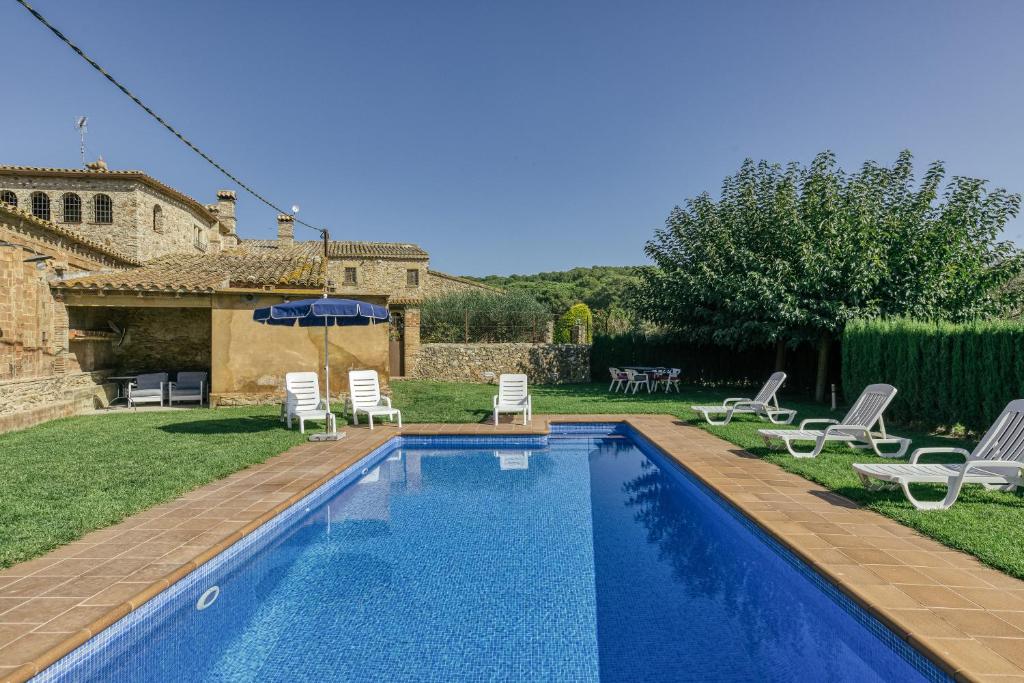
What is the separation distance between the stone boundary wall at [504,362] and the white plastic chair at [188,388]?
795 cm

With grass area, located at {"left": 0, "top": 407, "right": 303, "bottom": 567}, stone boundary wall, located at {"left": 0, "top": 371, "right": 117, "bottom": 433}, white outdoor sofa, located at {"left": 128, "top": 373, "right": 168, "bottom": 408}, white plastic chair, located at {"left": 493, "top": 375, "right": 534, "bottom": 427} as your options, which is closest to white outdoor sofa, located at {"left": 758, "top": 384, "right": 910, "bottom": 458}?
white plastic chair, located at {"left": 493, "top": 375, "right": 534, "bottom": 427}

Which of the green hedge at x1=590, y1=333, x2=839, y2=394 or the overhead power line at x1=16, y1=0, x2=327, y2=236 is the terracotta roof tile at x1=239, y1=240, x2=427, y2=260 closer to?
the green hedge at x1=590, y1=333, x2=839, y2=394

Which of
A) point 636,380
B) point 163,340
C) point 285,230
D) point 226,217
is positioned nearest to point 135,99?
point 163,340

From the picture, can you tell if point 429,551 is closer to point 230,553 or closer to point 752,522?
point 230,553

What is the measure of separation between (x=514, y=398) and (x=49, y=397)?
31.7 ft

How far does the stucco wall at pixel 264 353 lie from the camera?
13.4 m

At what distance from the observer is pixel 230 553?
446 centimetres

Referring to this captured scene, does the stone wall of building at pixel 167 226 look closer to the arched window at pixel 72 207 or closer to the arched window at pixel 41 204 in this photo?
the arched window at pixel 72 207

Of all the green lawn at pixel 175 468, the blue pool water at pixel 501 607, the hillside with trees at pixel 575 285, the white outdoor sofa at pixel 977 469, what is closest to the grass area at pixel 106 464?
the green lawn at pixel 175 468

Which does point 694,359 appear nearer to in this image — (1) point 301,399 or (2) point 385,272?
(1) point 301,399

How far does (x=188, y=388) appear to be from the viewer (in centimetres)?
1409

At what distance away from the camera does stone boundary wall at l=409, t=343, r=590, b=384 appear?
21.1 meters

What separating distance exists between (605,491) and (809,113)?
10380mm

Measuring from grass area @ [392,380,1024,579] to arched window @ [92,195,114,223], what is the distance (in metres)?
15.8
